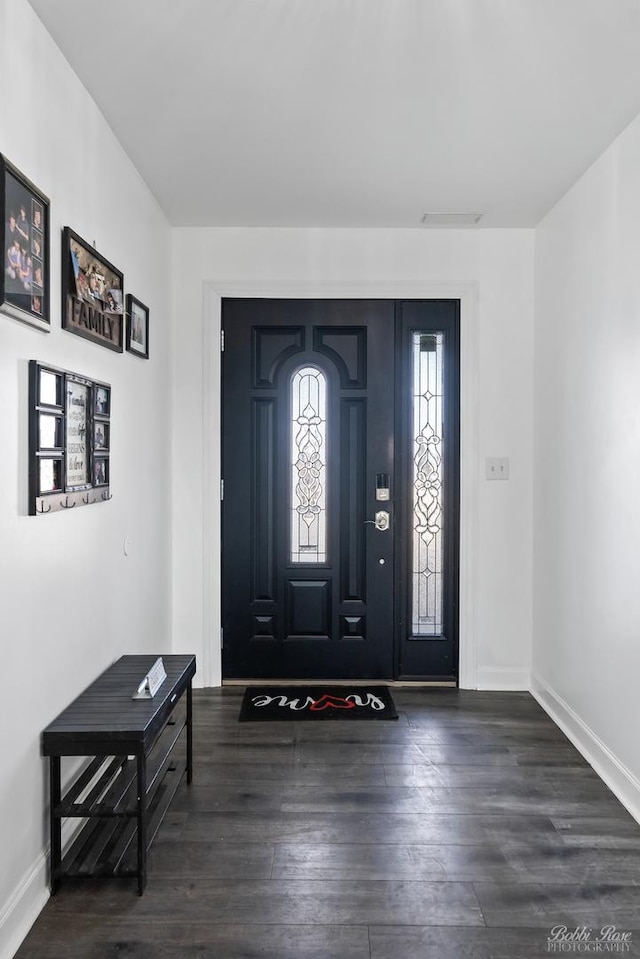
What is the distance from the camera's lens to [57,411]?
7.11ft

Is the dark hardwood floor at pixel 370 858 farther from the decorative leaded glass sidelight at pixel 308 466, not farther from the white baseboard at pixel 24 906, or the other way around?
the decorative leaded glass sidelight at pixel 308 466

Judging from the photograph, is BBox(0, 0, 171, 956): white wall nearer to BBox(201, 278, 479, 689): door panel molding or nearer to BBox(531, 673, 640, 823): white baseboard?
BBox(201, 278, 479, 689): door panel molding

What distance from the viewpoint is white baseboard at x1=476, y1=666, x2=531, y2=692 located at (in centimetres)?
402

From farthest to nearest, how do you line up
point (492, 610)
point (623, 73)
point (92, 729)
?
point (492, 610), point (623, 73), point (92, 729)

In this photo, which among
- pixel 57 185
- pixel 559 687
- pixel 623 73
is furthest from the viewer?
pixel 559 687

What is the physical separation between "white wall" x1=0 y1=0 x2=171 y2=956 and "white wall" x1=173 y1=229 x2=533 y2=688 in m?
0.64

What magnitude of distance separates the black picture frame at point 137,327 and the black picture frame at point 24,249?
Answer: 0.97 m

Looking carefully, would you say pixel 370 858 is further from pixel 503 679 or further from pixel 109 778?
pixel 503 679

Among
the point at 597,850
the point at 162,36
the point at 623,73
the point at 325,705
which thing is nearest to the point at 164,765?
the point at 325,705

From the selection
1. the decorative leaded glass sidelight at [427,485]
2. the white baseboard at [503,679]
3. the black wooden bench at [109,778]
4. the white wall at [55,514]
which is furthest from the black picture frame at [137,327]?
the white baseboard at [503,679]

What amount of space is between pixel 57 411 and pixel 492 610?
2.75 metres

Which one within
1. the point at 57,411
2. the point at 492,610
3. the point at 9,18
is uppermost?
the point at 9,18

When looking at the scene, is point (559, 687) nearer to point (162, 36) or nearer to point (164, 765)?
point (164, 765)

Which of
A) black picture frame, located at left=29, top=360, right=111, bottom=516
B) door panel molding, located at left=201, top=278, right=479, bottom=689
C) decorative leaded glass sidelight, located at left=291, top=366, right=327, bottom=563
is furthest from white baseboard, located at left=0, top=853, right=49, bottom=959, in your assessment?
decorative leaded glass sidelight, located at left=291, top=366, right=327, bottom=563
